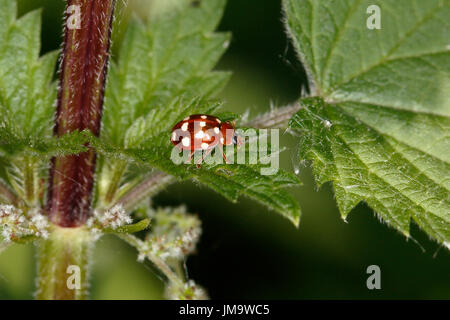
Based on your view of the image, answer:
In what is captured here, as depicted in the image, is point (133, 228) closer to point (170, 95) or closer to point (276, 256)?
point (170, 95)

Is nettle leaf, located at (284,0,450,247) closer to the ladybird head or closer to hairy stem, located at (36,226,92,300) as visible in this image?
the ladybird head

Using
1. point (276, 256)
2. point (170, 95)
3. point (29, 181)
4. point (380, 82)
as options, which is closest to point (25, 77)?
point (29, 181)

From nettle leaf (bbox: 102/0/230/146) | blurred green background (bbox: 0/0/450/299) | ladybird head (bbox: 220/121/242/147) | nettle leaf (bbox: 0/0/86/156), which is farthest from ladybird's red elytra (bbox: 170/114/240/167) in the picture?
blurred green background (bbox: 0/0/450/299)

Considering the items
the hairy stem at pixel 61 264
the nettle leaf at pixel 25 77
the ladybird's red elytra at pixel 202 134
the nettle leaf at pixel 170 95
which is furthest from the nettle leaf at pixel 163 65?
the hairy stem at pixel 61 264

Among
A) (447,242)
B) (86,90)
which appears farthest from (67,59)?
(447,242)
